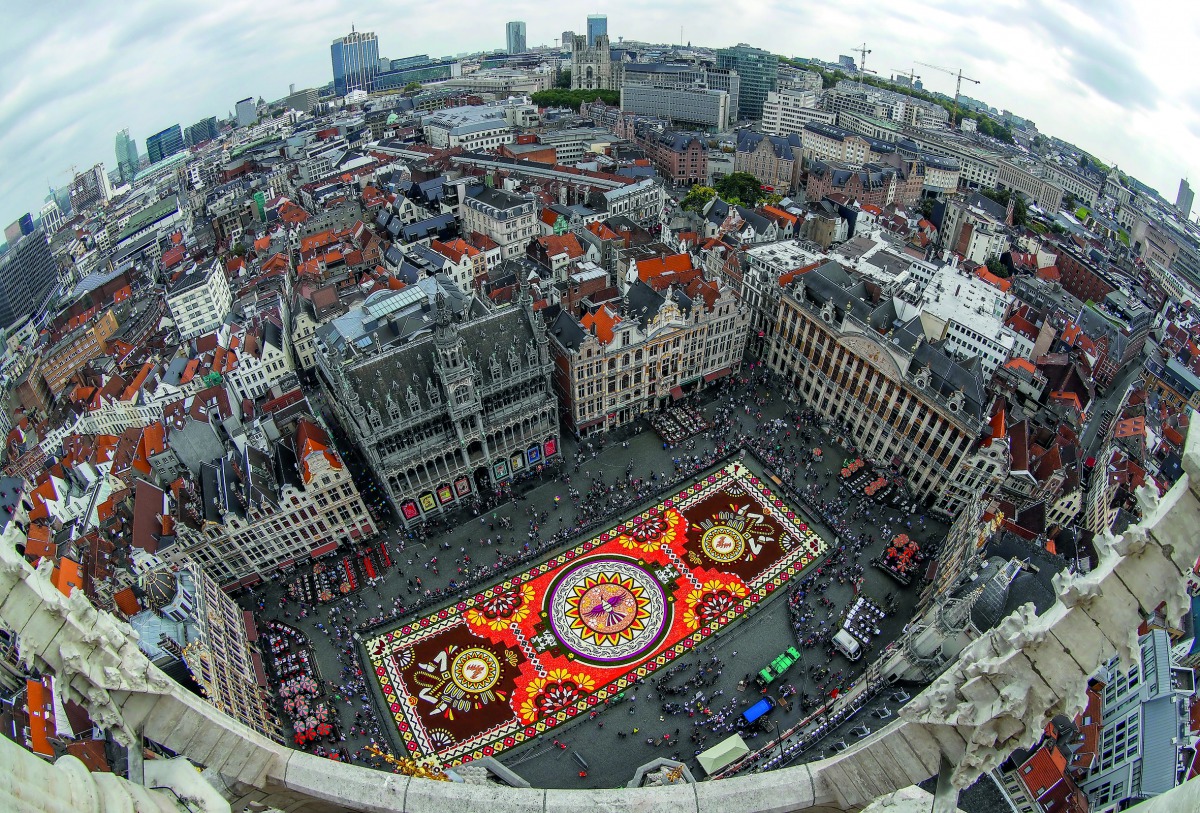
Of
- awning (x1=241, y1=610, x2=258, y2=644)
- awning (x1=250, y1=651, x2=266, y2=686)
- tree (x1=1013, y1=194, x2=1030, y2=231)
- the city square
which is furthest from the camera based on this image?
tree (x1=1013, y1=194, x2=1030, y2=231)

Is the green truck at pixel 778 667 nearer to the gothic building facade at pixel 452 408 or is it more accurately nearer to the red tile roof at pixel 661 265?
the gothic building facade at pixel 452 408

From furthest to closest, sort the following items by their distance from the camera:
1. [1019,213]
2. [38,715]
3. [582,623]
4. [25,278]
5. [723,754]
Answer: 1. [25,278]
2. [1019,213]
3. [582,623]
4. [723,754]
5. [38,715]

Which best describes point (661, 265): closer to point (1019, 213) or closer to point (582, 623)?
point (582, 623)

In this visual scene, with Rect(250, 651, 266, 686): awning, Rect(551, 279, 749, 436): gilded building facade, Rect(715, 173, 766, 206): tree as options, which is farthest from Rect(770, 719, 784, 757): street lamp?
Rect(715, 173, 766, 206): tree

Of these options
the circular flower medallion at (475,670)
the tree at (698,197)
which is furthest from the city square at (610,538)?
the tree at (698,197)

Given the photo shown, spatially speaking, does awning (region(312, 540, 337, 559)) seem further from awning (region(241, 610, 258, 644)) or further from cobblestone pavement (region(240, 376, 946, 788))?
awning (region(241, 610, 258, 644))

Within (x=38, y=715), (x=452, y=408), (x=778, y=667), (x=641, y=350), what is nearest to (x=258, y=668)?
(x=38, y=715)

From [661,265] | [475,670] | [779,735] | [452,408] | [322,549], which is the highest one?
[661,265]

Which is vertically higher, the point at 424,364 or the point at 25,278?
the point at 424,364
